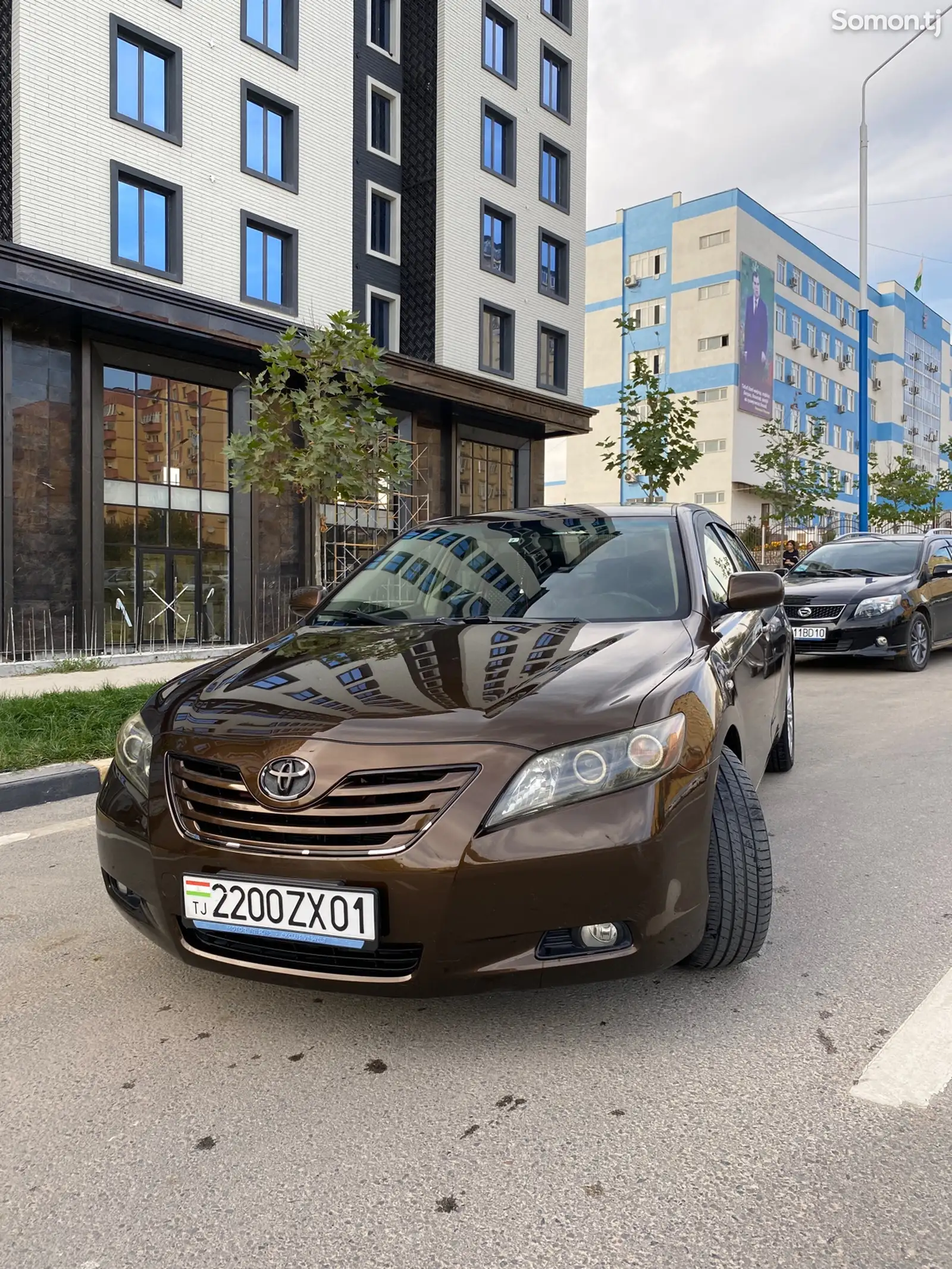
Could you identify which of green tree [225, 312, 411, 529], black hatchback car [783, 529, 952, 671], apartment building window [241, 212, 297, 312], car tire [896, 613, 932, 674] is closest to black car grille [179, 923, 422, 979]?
black hatchback car [783, 529, 952, 671]

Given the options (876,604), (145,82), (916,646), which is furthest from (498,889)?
(145,82)

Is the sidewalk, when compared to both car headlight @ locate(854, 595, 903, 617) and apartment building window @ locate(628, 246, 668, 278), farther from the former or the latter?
apartment building window @ locate(628, 246, 668, 278)

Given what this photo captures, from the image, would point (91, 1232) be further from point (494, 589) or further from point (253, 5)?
point (253, 5)

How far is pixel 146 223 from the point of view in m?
17.2

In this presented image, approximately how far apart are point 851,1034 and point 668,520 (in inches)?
84.6

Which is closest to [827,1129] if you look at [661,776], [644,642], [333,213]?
[661,776]

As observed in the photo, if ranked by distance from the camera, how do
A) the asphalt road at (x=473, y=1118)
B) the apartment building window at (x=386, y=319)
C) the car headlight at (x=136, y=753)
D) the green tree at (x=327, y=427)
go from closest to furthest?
the asphalt road at (x=473, y=1118) < the car headlight at (x=136, y=753) < the green tree at (x=327, y=427) < the apartment building window at (x=386, y=319)

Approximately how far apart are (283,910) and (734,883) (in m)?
1.21

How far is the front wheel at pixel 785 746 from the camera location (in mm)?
5440

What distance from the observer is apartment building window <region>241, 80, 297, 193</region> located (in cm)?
1895

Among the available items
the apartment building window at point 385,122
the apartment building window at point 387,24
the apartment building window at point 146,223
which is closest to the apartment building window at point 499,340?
the apartment building window at point 385,122

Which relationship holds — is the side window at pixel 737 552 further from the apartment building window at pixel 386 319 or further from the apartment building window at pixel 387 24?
the apartment building window at pixel 387 24

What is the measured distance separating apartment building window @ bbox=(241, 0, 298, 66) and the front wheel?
744 inches

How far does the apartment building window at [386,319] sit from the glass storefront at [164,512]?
5.63 m
